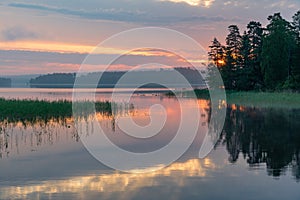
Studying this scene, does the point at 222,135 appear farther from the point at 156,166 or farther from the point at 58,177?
the point at 58,177

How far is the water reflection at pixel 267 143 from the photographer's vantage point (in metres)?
14.4

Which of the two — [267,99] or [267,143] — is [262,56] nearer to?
[267,99]

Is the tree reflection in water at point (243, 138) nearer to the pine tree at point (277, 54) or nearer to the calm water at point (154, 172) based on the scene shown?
the calm water at point (154, 172)

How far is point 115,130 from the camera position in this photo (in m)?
23.5

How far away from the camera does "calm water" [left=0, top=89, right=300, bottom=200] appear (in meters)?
10.8

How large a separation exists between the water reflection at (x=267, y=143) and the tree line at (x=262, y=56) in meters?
30.7

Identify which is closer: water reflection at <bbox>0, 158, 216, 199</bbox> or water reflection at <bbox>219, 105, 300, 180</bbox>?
water reflection at <bbox>0, 158, 216, 199</bbox>

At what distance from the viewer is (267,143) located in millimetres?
18594

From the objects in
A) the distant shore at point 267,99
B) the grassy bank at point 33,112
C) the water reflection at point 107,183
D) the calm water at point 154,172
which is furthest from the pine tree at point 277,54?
the water reflection at point 107,183

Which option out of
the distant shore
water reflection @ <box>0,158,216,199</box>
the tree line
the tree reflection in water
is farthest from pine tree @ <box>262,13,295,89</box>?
water reflection @ <box>0,158,216,199</box>

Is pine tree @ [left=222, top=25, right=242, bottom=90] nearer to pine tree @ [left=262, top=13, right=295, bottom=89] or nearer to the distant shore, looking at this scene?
the distant shore

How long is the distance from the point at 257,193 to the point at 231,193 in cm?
63

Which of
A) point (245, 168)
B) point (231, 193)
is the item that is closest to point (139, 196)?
point (231, 193)

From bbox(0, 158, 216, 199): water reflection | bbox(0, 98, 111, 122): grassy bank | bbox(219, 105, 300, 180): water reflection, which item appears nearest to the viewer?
bbox(0, 158, 216, 199): water reflection
